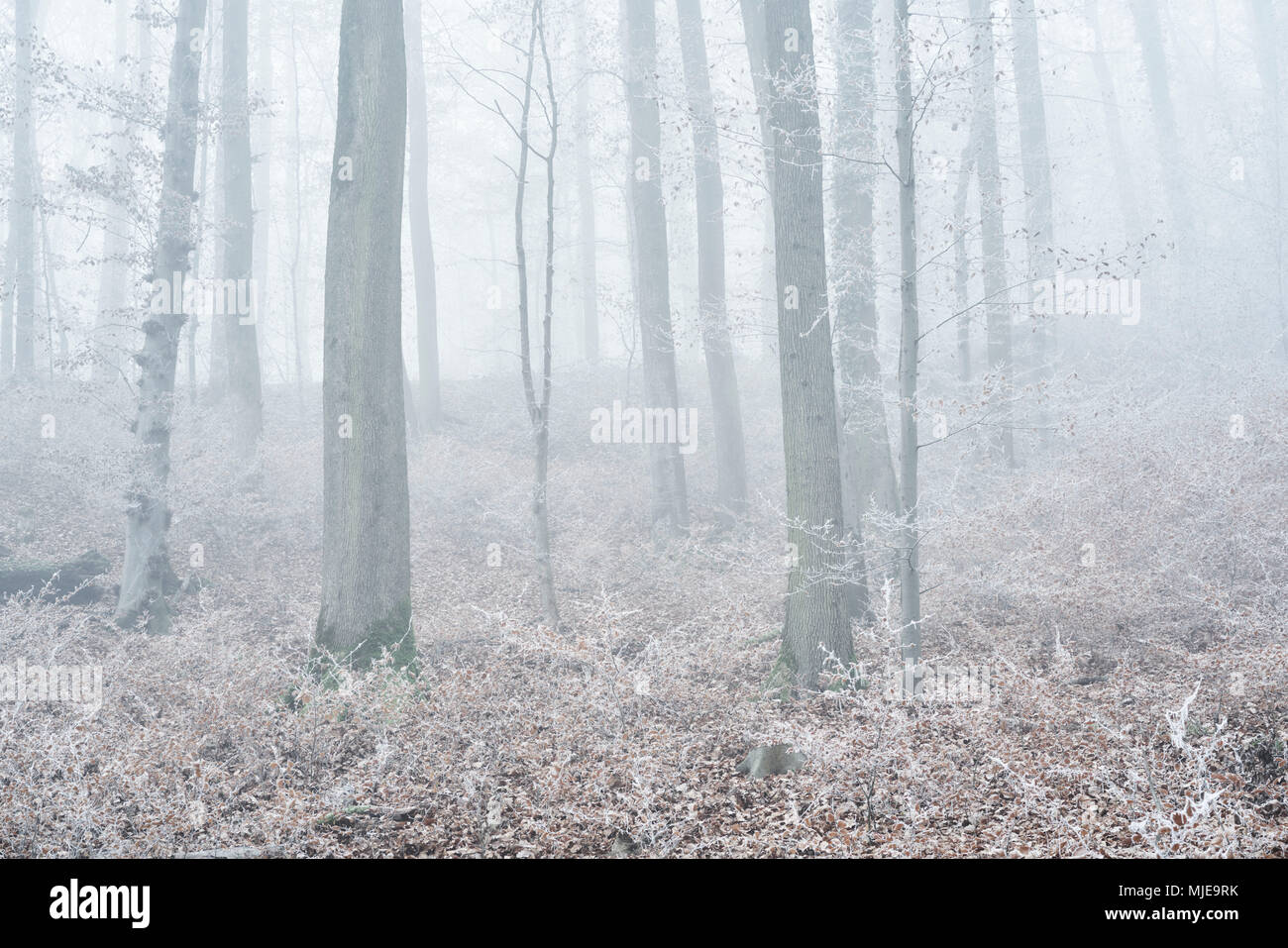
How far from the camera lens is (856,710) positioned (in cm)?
610

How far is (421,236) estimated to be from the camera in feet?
68.8

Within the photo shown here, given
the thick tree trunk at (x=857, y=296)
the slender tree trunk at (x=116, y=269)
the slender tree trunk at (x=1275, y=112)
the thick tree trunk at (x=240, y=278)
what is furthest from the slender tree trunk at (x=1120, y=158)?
the slender tree trunk at (x=116, y=269)

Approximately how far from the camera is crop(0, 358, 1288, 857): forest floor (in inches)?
195

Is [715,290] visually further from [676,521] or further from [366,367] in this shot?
[366,367]

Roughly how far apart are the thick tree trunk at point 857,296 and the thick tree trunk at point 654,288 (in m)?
4.02

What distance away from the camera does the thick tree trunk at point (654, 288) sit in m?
14.5

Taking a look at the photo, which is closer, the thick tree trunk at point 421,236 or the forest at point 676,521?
Result: the forest at point 676,521

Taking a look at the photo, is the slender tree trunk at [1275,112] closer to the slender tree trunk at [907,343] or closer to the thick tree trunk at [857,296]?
the thick tree trunk at [857,296]

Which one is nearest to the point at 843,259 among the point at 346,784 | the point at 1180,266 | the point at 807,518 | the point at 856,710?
the point at 807,518

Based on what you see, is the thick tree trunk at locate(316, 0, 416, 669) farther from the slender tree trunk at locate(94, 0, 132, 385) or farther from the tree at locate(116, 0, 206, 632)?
the slender tree trunk at locate(94, 0, 132, 385)

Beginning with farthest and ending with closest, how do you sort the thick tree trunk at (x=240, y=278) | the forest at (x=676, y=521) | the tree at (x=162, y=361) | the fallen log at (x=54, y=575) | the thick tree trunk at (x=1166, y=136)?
the thick tree trunk at (x=1166, y=136)
the thick tree trunk at (x=240, y=278)
the tree at (x=162, y=361)
the fallen log at (x=54, y=575)
the forest at (x=676, y=521)

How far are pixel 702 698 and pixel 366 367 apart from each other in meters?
4.13

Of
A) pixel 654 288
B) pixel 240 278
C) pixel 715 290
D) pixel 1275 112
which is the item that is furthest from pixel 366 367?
pixel 1275 112

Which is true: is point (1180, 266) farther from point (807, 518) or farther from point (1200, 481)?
point (807, 518)
